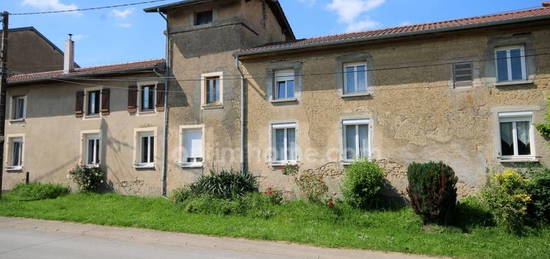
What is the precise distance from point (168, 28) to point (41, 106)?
6978mm

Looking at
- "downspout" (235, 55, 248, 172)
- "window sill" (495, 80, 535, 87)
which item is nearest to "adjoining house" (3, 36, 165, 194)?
"downspout" (235, 55, 248, 172)

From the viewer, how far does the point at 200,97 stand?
52.2 feet

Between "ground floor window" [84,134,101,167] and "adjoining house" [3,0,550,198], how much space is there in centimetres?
28

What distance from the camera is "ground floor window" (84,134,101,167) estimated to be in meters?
17.7

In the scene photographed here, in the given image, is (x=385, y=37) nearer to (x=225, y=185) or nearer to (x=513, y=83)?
(x=513, y=83)

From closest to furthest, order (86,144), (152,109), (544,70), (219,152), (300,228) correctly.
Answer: (300,228), (544,70), (219,152), (152,109), (86,144)

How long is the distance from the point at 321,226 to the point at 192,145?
673 centimetres

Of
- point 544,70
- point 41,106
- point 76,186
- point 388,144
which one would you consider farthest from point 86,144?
point 544,70

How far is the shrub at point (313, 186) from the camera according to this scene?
44.5 ft

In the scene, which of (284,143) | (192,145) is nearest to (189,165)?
(192,145)

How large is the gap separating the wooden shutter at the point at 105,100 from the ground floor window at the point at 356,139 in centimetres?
973

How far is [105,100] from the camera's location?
17.5m

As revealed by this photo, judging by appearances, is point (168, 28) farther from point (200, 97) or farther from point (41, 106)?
point (41, 106)

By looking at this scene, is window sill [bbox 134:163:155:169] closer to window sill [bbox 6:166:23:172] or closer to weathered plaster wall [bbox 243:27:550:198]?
weathered plaster wall [bbox 243:27:550:198]
